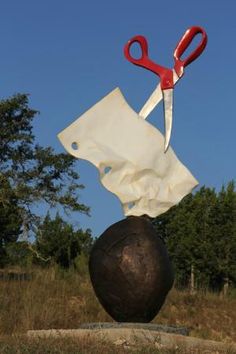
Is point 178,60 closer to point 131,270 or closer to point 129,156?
point 129,156

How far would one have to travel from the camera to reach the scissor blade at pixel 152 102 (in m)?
9.80

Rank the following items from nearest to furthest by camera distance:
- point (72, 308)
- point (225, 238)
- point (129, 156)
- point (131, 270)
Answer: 1. point (131, 270)
2. point (129, 156)
3. point (72, 308)
4. point (225, 238)

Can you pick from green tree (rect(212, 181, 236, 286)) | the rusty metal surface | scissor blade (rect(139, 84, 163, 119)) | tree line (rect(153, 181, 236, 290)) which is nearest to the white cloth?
scissor blade (rect(139, 84, 163, 119))

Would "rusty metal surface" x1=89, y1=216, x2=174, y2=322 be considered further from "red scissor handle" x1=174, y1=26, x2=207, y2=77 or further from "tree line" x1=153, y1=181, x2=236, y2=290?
"tree line" x1=153, y1=181, x2=236, y2=290

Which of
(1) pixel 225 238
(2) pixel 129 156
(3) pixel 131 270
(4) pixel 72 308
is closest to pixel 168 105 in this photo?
(2) pixel 129 156

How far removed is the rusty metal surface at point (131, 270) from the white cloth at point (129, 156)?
16.3 inches

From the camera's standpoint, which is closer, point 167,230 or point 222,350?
point 222,350

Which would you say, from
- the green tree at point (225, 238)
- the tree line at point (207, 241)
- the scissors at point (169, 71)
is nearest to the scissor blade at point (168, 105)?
the scissors at point (169, 71)

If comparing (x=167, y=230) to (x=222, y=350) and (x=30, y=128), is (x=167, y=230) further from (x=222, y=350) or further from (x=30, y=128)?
(x=222, y=350)

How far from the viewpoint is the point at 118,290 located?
350 inches

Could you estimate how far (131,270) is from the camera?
8.78 m

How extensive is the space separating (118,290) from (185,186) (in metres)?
1.70

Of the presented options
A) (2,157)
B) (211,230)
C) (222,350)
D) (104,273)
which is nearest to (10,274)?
(2,157)

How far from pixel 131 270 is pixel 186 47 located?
324 cm
